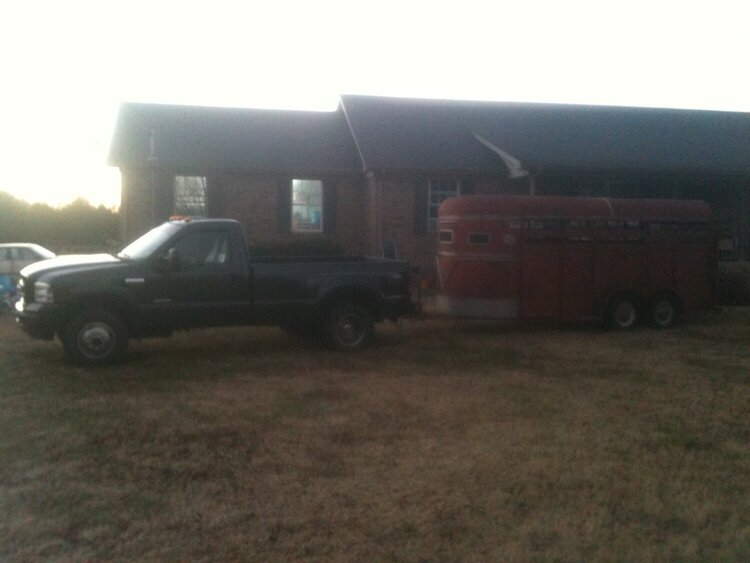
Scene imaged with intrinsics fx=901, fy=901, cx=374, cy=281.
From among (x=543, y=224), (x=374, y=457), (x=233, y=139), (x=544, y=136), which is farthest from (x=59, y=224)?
(x=374, y=457)

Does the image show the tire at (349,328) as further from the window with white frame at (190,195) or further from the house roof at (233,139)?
the window with white frame at (190,195)

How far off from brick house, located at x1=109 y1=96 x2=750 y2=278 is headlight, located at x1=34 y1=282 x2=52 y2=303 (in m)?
12.0

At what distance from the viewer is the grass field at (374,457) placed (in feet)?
18.7

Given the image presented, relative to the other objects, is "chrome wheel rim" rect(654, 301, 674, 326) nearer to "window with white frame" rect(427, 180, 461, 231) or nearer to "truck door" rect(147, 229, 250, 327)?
"truck door" rect(147, 229, 250, 327)

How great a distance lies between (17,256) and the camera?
2222 centimetres

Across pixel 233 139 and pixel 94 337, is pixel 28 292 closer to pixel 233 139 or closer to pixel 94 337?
pixel 94 337

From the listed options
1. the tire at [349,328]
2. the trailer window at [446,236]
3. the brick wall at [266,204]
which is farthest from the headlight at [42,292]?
the brick wall at [266,204]

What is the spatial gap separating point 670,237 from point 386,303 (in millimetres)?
5864

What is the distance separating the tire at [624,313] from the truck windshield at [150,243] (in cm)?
765

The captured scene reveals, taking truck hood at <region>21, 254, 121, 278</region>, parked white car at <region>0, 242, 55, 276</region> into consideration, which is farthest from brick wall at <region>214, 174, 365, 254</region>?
truck hood at <region>21, 254, 121, 278</region>

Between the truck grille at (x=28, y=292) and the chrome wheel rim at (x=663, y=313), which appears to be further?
the chrome wheel rim at (x=663, y=313)

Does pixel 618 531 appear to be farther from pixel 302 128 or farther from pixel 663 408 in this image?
pixel 302 128

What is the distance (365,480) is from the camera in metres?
6.89

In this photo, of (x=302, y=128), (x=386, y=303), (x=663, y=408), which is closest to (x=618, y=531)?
(x=663, y=408)
